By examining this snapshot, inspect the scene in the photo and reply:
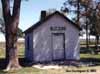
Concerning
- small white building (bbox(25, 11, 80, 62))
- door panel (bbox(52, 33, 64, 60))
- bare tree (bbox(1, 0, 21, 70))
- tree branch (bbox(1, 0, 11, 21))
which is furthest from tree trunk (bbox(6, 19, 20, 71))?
door panel (bbox(52, 33, 64, 60))

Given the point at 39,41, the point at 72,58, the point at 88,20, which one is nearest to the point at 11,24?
the point at 39,41

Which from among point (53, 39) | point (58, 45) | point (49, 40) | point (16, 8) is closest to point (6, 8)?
point (16, 8)

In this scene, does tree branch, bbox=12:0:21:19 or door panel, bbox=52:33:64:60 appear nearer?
tree branch, bbox=12:0:21:19

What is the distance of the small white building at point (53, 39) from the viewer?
3133cm

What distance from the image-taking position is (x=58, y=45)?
31922 mm

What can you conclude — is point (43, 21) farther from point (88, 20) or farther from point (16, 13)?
point (88, 20)

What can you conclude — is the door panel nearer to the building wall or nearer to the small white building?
the small white building

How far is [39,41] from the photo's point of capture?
1235 inches

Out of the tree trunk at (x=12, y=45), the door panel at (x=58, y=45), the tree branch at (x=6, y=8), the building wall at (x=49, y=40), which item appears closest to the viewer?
the tree branch at (x=6, y=8)

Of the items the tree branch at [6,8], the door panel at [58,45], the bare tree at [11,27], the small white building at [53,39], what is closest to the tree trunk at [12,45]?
the bare tree at [11,27]

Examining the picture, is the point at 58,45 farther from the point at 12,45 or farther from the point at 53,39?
the point at 12,45

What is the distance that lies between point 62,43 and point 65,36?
71 cm

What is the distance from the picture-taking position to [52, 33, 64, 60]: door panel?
31.7 meters

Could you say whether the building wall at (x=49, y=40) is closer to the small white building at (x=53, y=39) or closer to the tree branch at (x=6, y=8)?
the small white building at (x=53, y=39)
